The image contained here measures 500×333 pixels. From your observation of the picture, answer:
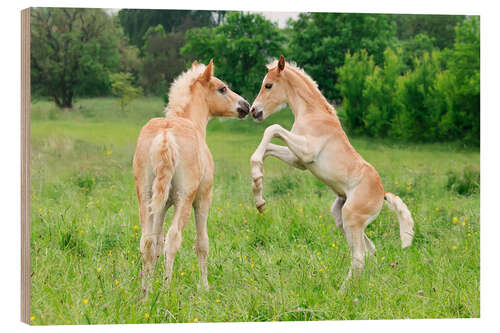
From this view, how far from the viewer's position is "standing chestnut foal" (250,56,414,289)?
528 centimetres

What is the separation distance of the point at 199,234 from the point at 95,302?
1011 millimetres

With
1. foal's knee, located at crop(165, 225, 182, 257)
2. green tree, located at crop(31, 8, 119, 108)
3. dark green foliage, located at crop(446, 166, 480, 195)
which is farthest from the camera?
dark green foliage, located at crop(446, 166, 480, 195)

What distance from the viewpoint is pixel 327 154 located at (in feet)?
17.6

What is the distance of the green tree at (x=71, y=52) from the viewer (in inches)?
225

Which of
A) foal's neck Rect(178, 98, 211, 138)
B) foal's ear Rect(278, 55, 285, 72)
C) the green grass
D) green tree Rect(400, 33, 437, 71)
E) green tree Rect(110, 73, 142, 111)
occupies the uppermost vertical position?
green tree Rect(400, 33, 437, 71)

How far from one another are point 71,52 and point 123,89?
748 mm

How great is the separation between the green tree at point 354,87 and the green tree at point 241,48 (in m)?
0.81

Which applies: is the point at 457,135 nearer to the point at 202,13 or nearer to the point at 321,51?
the point at 321,51

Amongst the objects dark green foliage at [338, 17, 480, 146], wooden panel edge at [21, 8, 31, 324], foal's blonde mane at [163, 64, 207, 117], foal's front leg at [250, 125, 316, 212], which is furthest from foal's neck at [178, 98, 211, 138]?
dark green foliage at [338, 17, 480, 146]

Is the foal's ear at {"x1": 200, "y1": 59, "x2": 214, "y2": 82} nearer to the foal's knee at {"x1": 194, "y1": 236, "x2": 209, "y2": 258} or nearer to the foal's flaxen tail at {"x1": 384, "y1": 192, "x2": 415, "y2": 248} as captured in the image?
the foal's knee at {"x1": 194, "y1": 236, "x2": 209, "y2": 258}

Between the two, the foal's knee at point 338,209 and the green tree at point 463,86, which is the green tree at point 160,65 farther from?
the green tree at point 463,86

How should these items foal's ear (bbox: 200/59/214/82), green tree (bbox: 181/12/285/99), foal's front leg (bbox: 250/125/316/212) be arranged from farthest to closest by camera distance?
green tree (bbox: 181/12/285/99) → foal's ear (bbox: 200/59/214/82) → foal's front leg (bbox: 250/125/316/212)

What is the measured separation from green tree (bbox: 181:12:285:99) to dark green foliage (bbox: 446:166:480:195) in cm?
249

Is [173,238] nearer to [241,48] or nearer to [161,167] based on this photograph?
[161,167]
